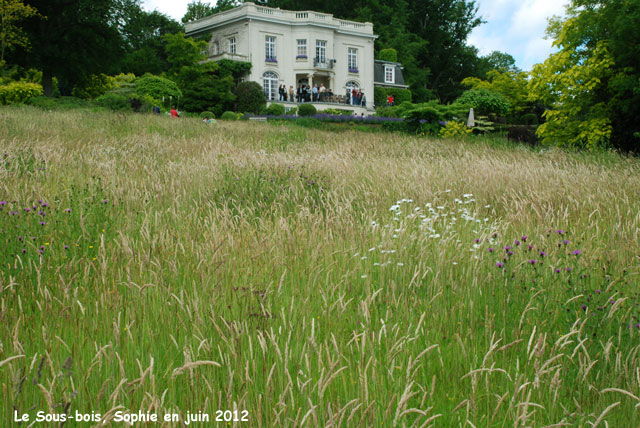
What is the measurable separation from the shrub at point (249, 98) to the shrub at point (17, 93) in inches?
643

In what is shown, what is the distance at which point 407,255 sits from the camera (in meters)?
3.37

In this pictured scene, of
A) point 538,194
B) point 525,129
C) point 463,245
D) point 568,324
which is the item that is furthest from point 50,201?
point 525,129

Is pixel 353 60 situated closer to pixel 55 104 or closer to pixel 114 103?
pixel 114 103

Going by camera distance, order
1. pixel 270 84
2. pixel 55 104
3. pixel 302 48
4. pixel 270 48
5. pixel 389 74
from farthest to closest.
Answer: pixel 389 74 < pixel 302 48 < pixel 270 48 < pixel 270 84 < pixel 55 104

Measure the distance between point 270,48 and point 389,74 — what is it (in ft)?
41.5

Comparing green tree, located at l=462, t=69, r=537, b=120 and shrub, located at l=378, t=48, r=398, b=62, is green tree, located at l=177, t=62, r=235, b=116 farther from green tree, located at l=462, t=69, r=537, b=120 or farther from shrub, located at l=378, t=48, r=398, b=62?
shrub, located at l=378, t=48, r=398, b=62

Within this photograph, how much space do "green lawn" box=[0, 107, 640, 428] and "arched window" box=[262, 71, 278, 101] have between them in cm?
3971

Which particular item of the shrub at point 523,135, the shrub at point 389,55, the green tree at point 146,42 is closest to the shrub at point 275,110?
the green tree at point 146,42

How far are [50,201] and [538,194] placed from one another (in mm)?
4792

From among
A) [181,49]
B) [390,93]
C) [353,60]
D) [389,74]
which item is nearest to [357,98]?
[353,60]

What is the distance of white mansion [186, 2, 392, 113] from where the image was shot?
44.0 meters

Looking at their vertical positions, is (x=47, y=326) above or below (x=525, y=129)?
below

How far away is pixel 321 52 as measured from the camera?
4644cm

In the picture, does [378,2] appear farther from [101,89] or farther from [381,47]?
[101,89]
